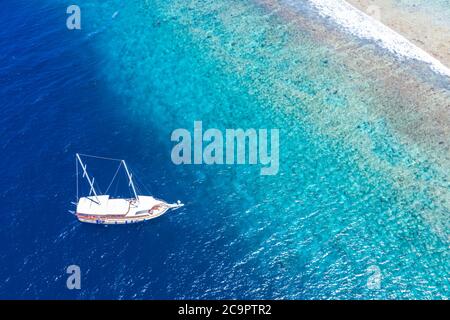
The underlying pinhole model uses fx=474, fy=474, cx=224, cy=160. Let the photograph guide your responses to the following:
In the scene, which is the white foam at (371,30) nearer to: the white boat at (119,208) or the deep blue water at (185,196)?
the deep blue water at (185,196)

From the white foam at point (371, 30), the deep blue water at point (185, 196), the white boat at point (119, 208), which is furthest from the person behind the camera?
the white foam at point (371, 30)

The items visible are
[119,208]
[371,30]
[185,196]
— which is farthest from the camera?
[371,30]

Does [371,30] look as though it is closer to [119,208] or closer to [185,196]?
[185,196]

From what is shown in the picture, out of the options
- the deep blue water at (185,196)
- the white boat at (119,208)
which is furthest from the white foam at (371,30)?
the white boat at (119,208)

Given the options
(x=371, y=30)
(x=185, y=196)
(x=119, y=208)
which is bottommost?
(x=185, y=196)

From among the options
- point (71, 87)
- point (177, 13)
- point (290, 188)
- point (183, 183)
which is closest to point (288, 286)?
point (290, 188)

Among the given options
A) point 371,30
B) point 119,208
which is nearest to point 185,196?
point 119,208

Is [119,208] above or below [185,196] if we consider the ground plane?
above
